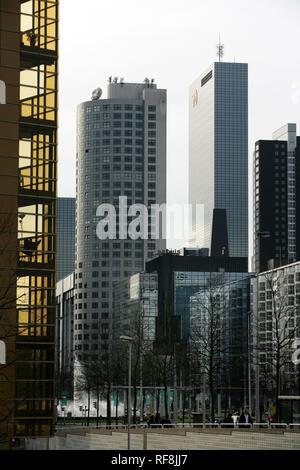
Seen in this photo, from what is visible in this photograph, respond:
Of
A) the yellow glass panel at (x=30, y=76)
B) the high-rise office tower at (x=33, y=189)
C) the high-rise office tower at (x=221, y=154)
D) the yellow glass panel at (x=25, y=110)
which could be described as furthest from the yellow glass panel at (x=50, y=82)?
the high-rise office tower at (x=221, y=154)

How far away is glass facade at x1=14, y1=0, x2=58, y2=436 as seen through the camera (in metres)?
19.8

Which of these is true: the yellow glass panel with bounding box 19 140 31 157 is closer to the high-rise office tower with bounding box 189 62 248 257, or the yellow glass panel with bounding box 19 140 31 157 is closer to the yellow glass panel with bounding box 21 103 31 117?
the yellow glass panel with bounding box 21 103 31 117

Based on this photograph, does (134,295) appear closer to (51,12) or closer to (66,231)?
(66,231)

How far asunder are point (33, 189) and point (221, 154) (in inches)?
5236

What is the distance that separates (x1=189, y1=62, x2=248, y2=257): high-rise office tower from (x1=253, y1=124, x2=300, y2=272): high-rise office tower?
4160 millimetres

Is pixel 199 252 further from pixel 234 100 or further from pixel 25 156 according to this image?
pixel 25 156

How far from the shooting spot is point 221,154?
500 feet

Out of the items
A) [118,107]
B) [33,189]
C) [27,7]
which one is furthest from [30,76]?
[118,107]

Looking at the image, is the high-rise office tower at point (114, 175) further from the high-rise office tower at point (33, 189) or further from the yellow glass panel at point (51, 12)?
the yellow glass panel at point (51, 12)

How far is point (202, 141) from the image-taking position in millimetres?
155875

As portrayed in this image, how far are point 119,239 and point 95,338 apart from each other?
1992 centimetres

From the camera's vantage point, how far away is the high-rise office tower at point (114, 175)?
128500 millimetres

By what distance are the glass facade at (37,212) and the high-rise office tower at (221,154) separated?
120601 millimetres
